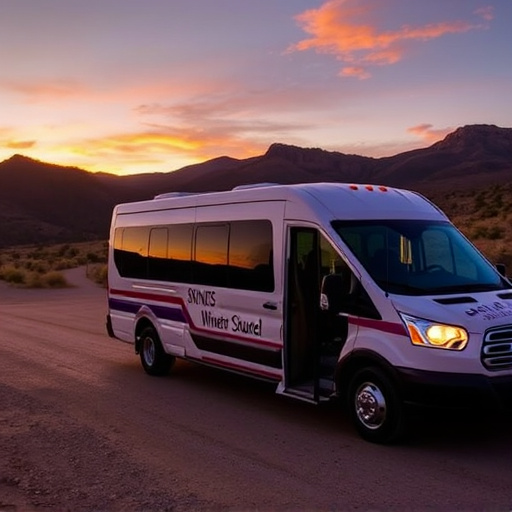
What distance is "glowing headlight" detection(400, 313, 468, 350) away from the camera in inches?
260

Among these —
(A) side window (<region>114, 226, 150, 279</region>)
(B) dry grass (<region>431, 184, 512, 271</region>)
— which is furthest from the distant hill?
(A) side window (<region>114, 226, 150, 279</region>)

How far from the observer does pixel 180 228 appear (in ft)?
34.7

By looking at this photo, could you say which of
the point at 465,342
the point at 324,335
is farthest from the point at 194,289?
the point at 465,342

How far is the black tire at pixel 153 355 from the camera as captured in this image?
11.0m

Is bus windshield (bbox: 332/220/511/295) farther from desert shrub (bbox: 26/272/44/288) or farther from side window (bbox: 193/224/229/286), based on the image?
desert shrub (bbox: 26/272/44/288)

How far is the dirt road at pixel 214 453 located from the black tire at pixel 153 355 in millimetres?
225

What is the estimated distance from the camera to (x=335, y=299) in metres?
7.25

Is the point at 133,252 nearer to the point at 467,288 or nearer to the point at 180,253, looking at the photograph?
the point at 180,253

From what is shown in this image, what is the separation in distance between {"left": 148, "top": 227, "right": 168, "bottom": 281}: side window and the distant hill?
92.6 m

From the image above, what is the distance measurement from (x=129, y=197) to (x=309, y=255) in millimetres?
119480

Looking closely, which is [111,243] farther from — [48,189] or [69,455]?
[48,189]

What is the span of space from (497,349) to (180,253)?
16.8 ft

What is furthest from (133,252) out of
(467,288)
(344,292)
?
(467,288)

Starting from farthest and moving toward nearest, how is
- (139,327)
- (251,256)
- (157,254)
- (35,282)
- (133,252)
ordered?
1. (35,282)
2. (133,252)
3. (139,327)
4. (157,254)
5. (251,256)
